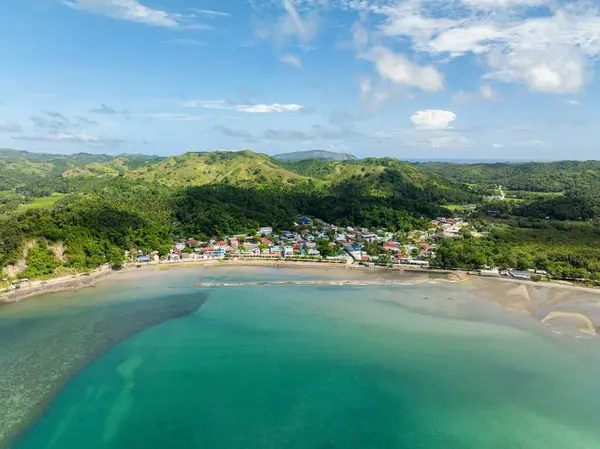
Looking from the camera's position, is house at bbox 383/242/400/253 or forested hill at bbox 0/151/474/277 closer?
forested hill at bbox 0/151/474/277

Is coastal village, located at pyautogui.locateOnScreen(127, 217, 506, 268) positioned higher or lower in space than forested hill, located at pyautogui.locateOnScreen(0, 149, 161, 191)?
lower

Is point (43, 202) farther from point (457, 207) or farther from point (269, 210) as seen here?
point (457, 207)

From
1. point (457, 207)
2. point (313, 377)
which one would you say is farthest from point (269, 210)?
point (457, 207)

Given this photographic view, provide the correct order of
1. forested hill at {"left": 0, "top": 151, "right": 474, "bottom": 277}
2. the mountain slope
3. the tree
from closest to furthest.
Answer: forested hill at {"left": 0, "top": 151, "right": 474, "bottom": 277} < the tree < the mountain slope

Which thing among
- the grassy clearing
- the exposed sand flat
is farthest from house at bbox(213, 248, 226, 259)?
the grassy clearing

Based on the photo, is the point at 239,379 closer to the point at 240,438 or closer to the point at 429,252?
the point at 240,438

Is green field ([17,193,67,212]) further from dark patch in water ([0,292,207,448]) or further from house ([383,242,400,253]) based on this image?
house ([383,242,400,253])
